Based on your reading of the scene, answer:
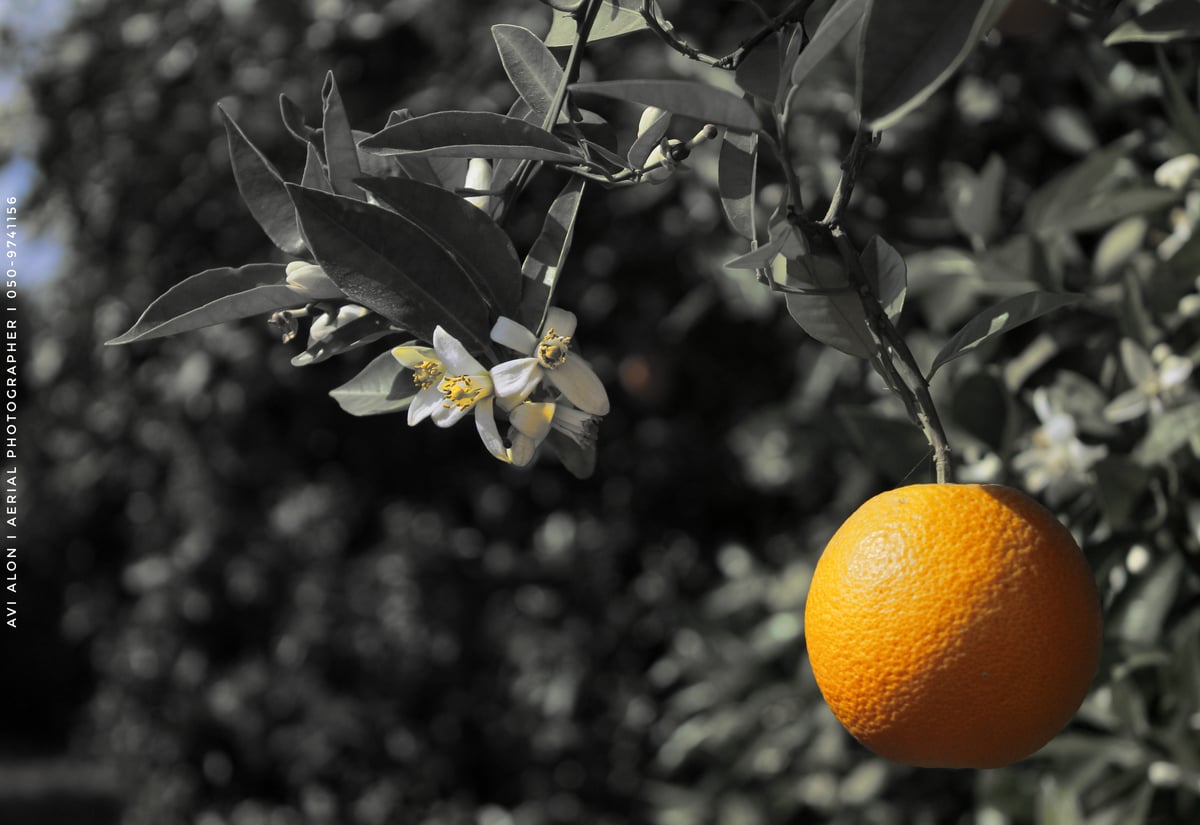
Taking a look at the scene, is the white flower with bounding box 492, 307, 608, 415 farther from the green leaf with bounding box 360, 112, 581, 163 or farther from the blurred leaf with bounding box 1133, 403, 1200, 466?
the blurred leaf with bounding box 1133, 403, 1200, 466

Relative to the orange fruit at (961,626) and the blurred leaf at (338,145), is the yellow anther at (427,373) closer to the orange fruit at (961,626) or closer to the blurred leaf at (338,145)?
the blurred leaf at (338,145)

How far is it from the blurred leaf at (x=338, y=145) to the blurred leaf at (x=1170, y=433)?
26.8 inches

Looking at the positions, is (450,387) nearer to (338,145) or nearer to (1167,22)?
(338,145)

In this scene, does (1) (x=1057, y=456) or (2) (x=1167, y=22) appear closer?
(2) (x=1167, y=22)

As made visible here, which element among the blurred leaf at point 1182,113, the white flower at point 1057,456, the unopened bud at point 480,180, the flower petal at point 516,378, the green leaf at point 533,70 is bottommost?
the white flower at point 1057,456

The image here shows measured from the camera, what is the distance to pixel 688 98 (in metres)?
0.40

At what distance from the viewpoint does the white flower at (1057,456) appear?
969 mm

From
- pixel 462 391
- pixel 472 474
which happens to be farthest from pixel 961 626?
pixel 472 474

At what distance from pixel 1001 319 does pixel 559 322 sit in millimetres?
189

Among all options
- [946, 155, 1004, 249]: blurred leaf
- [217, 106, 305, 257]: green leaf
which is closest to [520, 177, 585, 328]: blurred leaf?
[217, 106, 305, 257]: green leaf

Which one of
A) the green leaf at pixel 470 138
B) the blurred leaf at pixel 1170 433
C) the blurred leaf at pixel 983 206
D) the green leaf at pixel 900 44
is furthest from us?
the blurred leaf at pixel 983 206

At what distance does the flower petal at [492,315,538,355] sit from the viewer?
51 centimetres

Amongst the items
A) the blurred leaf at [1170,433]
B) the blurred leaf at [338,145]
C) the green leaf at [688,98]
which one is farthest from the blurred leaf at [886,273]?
the blurred leaf at [1170,433]

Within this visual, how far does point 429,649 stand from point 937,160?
160cm
